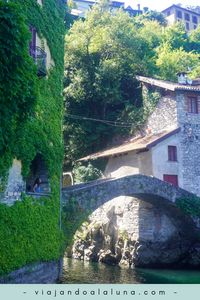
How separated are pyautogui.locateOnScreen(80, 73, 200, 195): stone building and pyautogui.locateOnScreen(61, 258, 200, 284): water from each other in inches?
211

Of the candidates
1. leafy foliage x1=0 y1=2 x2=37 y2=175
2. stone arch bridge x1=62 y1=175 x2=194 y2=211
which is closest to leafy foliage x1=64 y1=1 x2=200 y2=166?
stone arch bridge x1=62 y1=175 x2=194 y2=211

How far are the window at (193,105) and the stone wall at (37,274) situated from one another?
1318cm

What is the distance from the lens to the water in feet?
55.9

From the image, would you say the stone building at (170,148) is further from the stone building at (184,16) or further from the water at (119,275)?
the stone building at (184,16)

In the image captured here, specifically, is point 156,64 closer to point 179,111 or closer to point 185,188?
point 179,111

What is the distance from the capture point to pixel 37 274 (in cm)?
1320

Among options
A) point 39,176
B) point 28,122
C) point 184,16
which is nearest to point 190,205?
point 39,176

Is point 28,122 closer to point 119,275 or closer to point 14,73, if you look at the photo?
point 14,73

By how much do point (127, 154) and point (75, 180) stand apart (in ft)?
12.8

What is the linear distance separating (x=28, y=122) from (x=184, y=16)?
43.7m

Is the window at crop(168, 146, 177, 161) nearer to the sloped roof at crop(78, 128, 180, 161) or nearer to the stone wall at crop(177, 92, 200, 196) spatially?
the stone wall at crop(177, 92, 200, 196)

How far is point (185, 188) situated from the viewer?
22984mm

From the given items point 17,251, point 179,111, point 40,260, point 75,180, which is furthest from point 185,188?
point 17,251

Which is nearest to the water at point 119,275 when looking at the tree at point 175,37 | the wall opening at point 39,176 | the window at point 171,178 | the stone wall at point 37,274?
the stone wall at point 37,274
